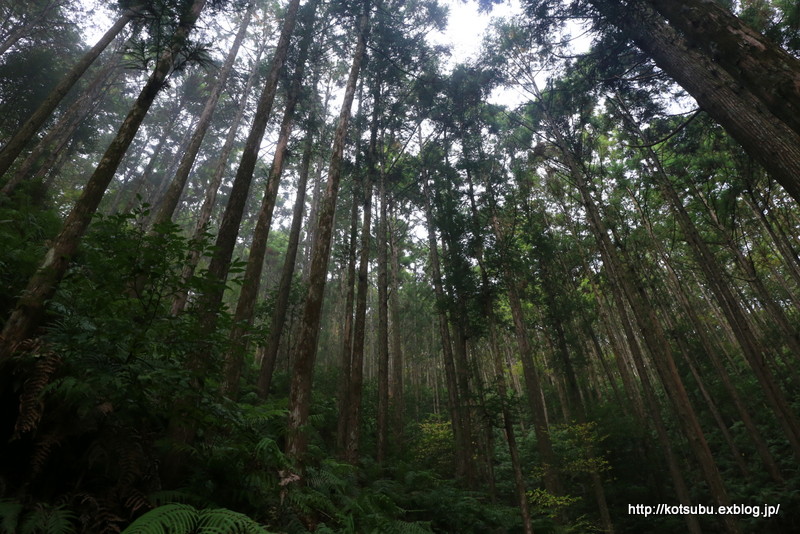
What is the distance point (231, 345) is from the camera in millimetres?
3299

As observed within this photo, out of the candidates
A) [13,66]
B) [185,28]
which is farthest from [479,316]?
[13,66]

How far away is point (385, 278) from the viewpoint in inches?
461

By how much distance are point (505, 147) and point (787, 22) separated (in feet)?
32.0

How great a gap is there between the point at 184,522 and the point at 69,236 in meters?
3.14

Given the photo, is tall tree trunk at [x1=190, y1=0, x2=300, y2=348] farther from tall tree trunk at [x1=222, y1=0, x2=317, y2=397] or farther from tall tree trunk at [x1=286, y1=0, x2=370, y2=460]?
tall tree trunk at [x1=286, y1=0, x2=370, y2=460]

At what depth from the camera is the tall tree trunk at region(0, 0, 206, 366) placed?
296 cm

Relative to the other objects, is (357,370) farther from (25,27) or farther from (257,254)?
(25,27)

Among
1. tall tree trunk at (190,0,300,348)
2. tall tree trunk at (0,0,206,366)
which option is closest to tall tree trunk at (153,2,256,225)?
tall tree trunk at (190,0,300,348)

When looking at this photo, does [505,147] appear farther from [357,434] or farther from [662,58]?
[357,434]

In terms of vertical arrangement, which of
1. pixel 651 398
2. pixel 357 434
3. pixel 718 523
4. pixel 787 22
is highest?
pixel 787 22

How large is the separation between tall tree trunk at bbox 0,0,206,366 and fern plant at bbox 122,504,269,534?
1846mm

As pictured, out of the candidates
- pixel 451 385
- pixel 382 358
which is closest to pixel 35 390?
pixel 382 358

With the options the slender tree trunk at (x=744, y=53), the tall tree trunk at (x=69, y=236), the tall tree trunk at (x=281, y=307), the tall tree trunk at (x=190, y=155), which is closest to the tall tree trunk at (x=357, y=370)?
the tall tree trunk at (x=281, y=307)

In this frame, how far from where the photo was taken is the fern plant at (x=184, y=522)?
6.83 feet
